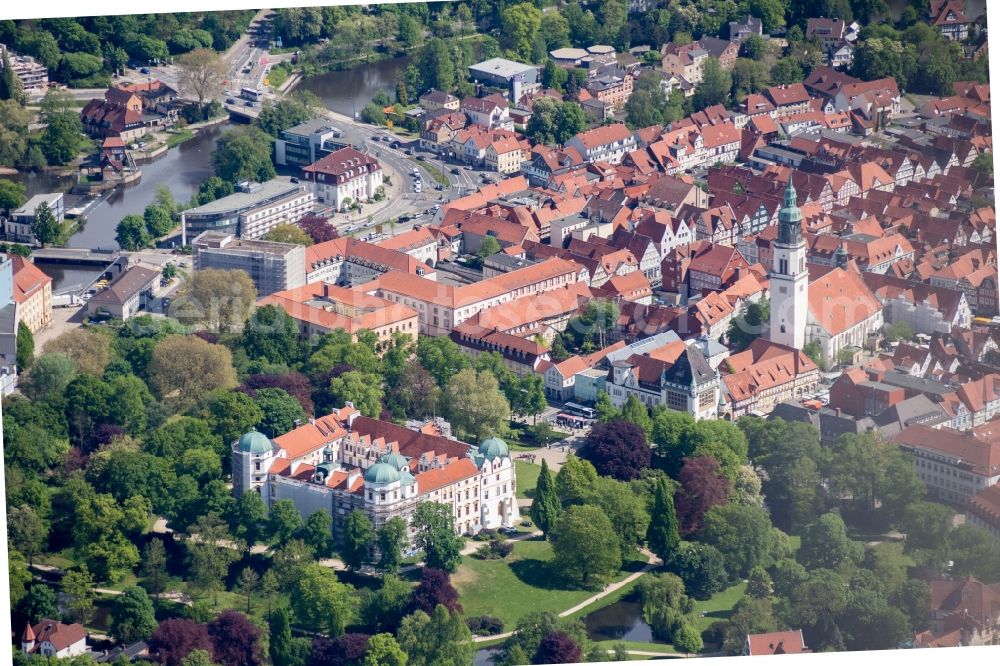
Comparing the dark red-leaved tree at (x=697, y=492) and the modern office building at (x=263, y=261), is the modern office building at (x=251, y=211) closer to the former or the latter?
the modern office building at (x=263, y=261)

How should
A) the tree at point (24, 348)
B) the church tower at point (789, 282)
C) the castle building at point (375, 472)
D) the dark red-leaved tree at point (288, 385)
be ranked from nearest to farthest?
the castle building at point (375, 472)
the dark red-leaved tree at point (288, 385)
the tree at point (24, 348)
the church tower at point (789, 282)

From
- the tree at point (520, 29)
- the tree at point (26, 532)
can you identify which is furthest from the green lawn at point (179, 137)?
the tree at point (26, 532)

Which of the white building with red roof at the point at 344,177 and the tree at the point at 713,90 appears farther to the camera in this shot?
the tree at the point at 713,90

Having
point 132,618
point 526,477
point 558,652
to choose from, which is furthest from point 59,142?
point 558,652

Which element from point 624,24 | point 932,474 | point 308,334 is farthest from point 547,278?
point 624,24

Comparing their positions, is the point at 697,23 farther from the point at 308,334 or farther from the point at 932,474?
the point at 932,474

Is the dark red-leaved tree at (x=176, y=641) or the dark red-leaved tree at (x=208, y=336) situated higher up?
the dark red-leaved tree at (x=208, y=336)

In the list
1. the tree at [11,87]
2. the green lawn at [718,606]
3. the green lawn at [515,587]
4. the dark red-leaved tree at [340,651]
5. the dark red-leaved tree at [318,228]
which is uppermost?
the tree at [11,87]
